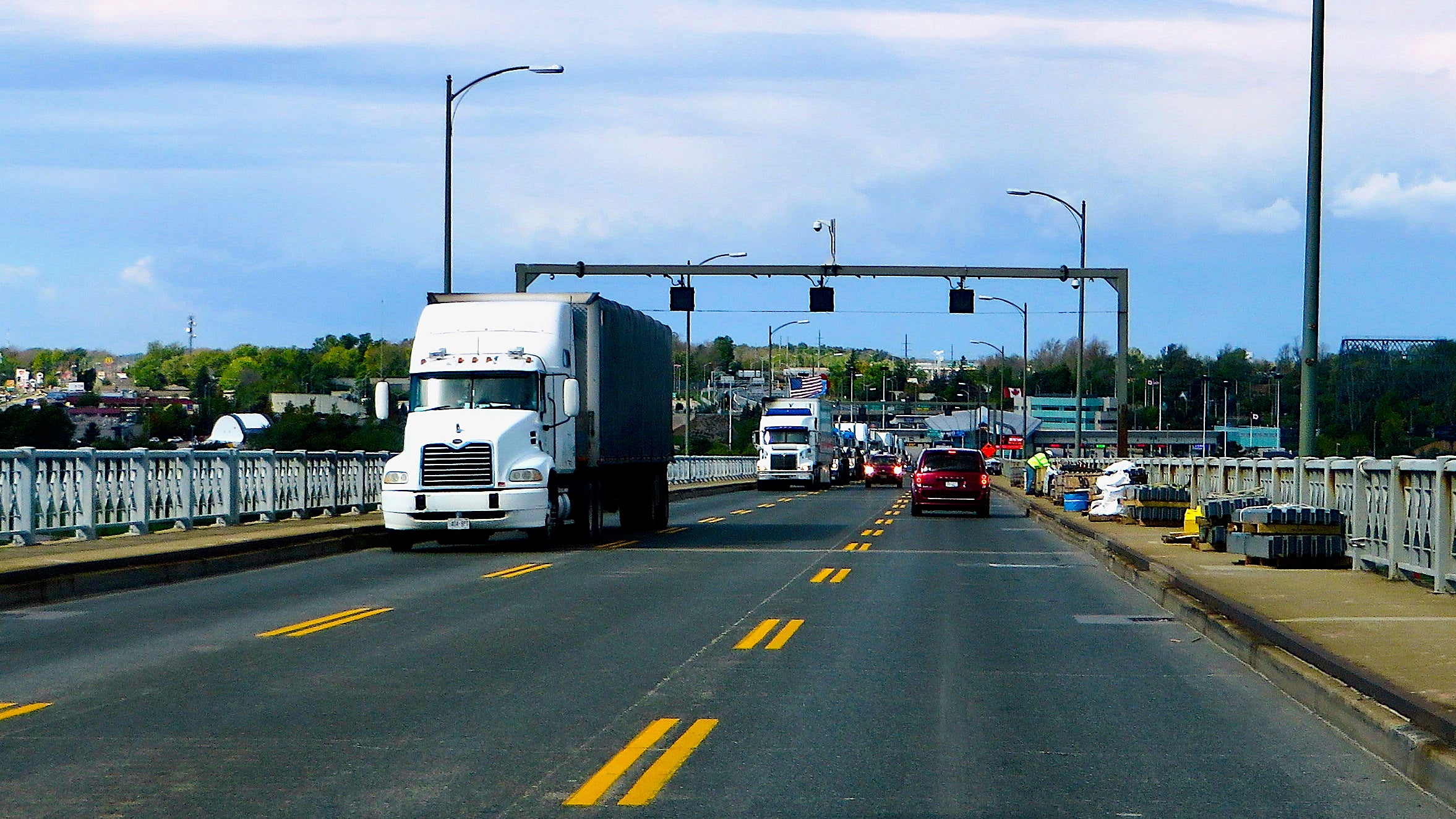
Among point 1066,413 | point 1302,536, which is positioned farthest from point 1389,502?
point 1066,413

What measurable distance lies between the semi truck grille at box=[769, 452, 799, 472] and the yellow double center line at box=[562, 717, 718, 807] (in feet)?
186

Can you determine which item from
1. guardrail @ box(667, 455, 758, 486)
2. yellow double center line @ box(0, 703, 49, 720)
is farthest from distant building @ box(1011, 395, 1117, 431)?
yellow double center line @ box(0, 703, 49, 720)

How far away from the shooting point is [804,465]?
218 feet

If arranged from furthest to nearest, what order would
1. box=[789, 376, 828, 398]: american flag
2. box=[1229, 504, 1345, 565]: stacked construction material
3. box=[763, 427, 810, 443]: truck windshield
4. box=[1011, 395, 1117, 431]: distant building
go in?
box=[1011, 395, 1117, 431]: distant building
box=[789, 376, 828, 398]: american flag
box=[763, 427, 810, 443]: truck windshield
box=[1229, 504, 1345, 565]: stacked construction material

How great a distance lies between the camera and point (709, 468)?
70.9 m

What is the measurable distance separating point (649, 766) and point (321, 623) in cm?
705

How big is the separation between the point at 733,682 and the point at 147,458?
15768 mm

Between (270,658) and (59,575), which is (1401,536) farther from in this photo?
(59,575)

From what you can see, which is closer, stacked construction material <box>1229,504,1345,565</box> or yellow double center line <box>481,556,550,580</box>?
stacked construction material <box>1229,504,1345,565</box>

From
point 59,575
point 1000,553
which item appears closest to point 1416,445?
point 1000,553

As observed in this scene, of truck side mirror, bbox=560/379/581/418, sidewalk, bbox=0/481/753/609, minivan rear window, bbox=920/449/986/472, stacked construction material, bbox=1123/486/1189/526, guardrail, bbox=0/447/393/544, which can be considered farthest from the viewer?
minivan rear window, bbox=920/449/986/472

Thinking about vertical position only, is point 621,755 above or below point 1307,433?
below

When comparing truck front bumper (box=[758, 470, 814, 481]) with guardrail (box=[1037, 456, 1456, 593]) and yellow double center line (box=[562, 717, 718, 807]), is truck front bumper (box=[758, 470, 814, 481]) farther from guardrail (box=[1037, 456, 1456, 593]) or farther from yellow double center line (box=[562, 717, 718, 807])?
yellow double center line (box=[562, 717, 718, 807])

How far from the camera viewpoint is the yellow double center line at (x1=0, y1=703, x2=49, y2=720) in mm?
9098
